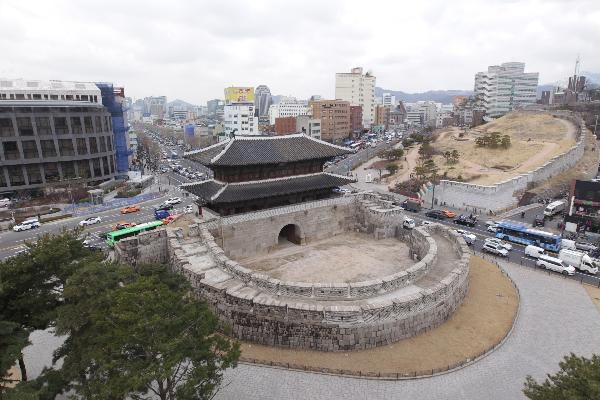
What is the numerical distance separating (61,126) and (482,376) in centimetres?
6925

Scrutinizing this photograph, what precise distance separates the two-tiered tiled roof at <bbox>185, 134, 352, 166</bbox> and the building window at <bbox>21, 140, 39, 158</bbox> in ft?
140

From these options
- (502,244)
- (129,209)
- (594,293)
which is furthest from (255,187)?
(129,209)

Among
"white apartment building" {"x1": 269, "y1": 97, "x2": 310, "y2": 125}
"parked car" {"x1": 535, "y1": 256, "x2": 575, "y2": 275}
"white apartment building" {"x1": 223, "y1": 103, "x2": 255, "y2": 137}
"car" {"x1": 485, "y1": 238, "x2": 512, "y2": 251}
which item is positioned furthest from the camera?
"white apartment building" {"x1": 269, "y1": 97, "x2": 310, "y2": 125}

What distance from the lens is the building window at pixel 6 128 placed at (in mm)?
56781

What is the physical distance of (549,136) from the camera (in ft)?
254

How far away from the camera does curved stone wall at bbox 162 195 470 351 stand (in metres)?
21.8

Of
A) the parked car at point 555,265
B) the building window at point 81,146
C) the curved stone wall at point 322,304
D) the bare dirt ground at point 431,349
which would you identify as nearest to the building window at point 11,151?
the building window at point 81,146

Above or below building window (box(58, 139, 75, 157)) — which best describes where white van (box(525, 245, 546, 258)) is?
below

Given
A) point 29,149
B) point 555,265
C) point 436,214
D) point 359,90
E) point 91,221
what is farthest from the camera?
point 359,90

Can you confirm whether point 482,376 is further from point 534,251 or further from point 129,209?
point 129,209

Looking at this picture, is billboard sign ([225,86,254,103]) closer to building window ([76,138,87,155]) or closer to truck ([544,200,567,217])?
building window ([76,138,87,155])

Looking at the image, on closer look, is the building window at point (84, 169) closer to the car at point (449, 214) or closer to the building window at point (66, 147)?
the building window at point (66, 147)

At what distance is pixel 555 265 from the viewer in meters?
32.7

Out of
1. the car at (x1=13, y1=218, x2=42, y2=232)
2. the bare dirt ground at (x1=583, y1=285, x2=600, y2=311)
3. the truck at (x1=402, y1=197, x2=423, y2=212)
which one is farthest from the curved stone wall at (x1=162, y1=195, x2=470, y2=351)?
the car at (x1=13, y1=218, x2=42, y2=232)
